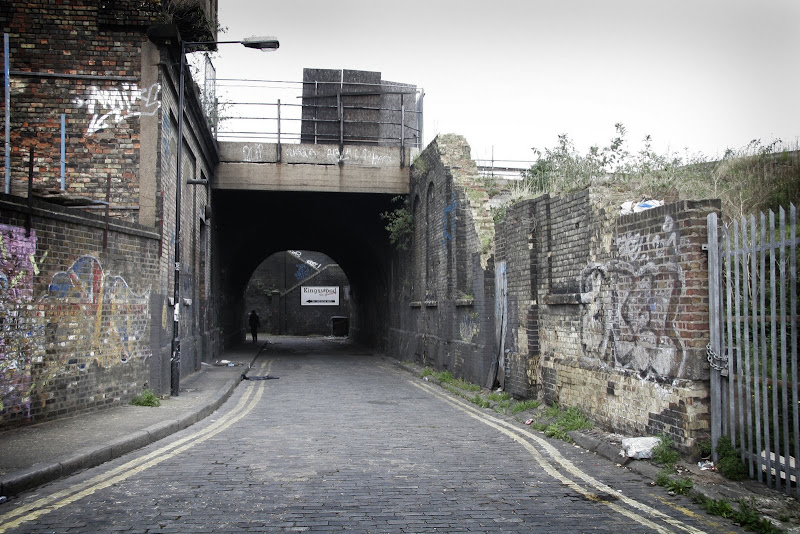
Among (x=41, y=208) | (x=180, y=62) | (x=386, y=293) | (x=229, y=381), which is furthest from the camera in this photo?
(x=386, y=293)

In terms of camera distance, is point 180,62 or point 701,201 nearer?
point 701,201

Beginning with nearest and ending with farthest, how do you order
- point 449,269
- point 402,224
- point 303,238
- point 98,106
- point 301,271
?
point 98,106 < point 449,269 < point 402,224 < point 303,238 < point 301,271

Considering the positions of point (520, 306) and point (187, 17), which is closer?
point (520, 306)

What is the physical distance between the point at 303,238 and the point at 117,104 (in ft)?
74.9

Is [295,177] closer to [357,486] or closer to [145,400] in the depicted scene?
[145,400]

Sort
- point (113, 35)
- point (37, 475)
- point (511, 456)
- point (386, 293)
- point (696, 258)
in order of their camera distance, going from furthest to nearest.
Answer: point (386, 293) < point (113, 35) < point (511, 456) < point (696, 258) < point (37, 475)

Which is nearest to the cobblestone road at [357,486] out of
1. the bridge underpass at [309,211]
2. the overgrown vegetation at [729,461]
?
the overgrown vegetation at [729,461]

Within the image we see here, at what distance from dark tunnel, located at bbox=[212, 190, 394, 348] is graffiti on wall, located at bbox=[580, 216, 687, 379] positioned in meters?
14.4

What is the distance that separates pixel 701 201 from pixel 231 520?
210 inches

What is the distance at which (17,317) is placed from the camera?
8.64 metres

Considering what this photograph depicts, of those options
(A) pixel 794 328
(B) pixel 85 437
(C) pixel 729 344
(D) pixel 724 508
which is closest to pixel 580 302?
(C) pixel 729 344

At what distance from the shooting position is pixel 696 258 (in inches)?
273

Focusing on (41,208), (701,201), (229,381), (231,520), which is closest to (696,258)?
(701,201)

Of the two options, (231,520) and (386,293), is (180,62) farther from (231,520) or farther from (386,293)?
(386,293)
